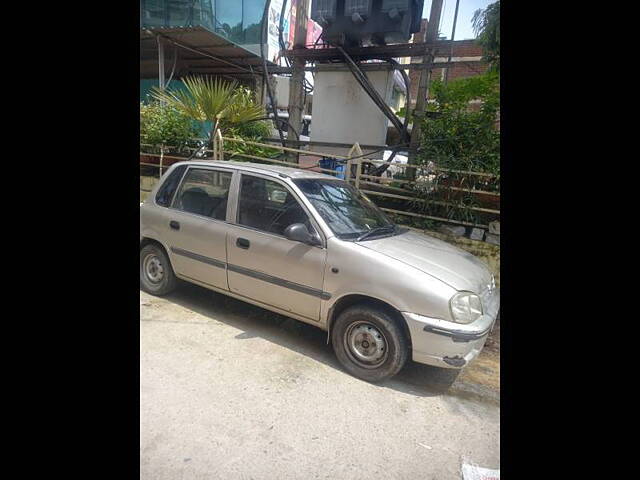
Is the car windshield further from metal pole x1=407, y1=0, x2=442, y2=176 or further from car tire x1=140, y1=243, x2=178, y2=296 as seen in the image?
metal pole x1=407, y1=0, x2=442, y2=176

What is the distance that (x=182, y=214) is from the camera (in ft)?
11.9

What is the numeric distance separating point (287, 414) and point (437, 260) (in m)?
1.60

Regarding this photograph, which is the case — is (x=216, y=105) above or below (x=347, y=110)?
below

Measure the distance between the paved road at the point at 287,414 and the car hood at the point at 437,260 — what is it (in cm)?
87

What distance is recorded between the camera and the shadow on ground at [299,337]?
2.75 metres

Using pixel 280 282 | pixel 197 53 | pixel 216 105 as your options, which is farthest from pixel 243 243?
pixel 197 53

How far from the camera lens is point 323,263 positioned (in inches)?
111

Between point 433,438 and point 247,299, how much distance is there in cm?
188

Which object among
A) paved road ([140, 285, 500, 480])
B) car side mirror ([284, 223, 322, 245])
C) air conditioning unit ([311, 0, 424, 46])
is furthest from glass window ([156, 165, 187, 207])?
air conditioning unit ([311, 0, 424, 46])

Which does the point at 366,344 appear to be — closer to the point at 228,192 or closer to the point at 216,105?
the point at 228,192

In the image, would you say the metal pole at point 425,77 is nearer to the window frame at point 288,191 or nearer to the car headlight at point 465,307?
the window frame at point 288,191

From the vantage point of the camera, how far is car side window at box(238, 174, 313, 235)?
308cm
